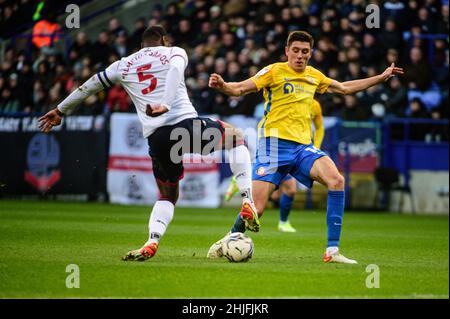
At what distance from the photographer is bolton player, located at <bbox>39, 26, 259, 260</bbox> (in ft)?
30.2

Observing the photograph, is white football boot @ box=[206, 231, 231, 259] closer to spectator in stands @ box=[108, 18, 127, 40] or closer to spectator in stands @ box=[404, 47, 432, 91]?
→ spectator in stands @ box=[404, 47, 432, 91]

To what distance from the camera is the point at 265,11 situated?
22.4 metres

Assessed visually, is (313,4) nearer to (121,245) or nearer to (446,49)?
(446,49)

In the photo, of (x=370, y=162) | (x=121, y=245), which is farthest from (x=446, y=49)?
(x=121, y=245)

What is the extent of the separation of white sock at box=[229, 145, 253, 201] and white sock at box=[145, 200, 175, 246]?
29.2 inches

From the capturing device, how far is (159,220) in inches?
371

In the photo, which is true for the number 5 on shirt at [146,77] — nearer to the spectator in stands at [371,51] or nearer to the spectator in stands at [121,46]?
the spectator in stands at [371,51]

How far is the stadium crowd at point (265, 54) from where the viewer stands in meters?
20.4

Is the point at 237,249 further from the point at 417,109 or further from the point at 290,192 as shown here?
the point at 417,109

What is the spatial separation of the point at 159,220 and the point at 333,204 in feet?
5.71
